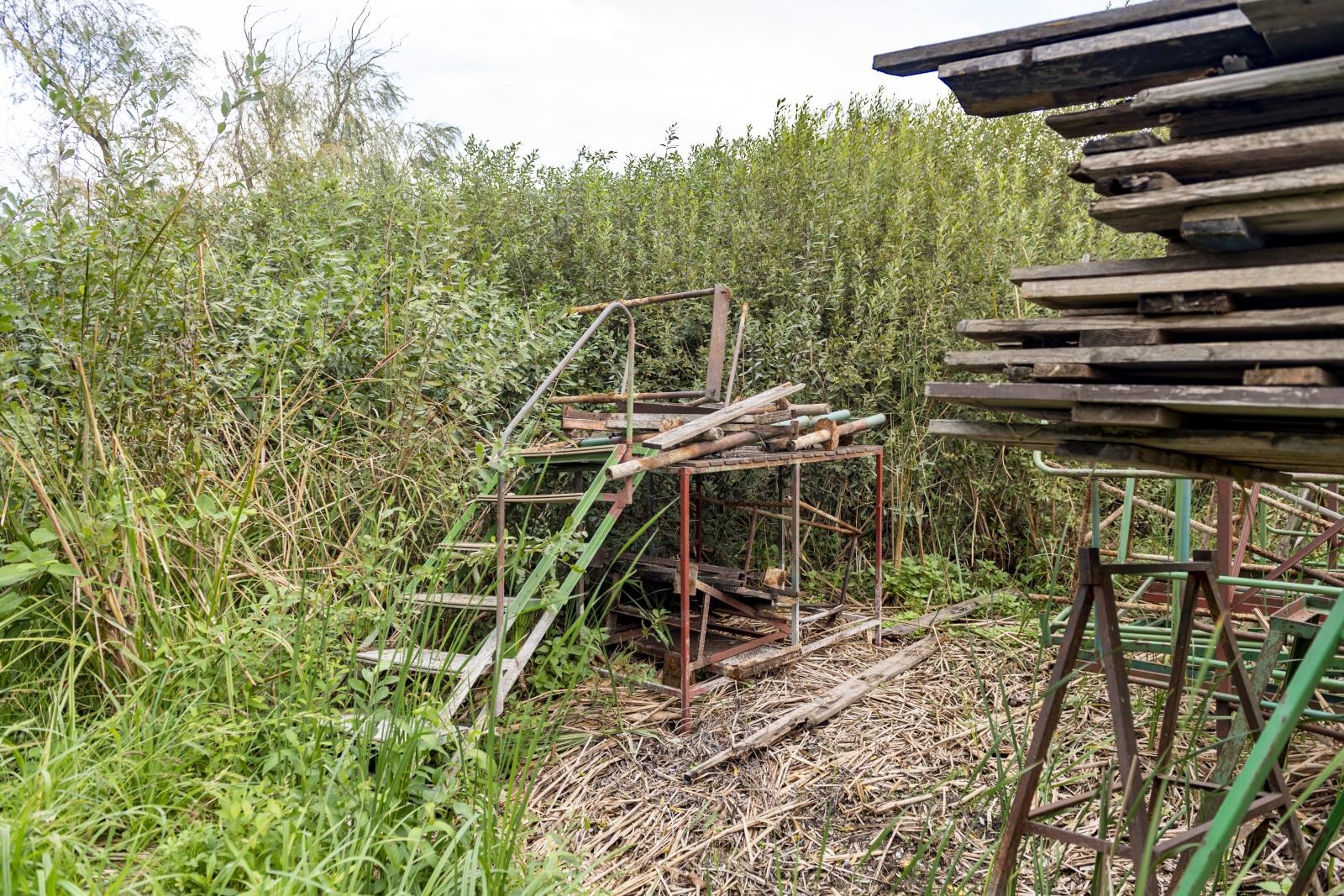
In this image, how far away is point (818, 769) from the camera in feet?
13.2

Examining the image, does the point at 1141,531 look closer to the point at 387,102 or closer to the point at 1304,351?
the point at 1304,351

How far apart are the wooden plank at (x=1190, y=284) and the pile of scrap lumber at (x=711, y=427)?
7.09ft

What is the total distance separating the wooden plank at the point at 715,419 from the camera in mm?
4145

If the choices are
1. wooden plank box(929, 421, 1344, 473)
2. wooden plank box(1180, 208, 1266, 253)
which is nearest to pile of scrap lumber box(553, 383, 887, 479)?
wooden plank box(929, 421, 1344, 473)

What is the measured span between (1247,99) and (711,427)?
283cm

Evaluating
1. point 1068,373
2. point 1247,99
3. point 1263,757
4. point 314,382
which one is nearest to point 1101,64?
point 1247,99

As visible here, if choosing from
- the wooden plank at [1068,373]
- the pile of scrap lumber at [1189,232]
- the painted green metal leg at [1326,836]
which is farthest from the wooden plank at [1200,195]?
the painted green metal leg at [1326,836]

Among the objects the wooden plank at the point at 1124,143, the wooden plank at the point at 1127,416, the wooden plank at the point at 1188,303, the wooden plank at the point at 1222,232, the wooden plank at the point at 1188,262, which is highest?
the wooden plank at the point at 1124,143

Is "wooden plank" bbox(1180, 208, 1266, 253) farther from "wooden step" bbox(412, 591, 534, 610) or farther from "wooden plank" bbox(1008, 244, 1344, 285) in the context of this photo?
"wooden step" bbox(412, 591, 534, 610)

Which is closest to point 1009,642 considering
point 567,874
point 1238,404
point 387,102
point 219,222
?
point 567,874

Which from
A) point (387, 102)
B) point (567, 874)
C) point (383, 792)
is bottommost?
point (567, 874)

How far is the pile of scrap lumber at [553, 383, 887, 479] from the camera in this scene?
164 inches

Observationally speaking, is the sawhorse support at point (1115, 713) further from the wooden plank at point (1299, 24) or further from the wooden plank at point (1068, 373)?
the wooden plank at point (1299, 24)

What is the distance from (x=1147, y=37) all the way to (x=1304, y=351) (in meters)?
0.74
